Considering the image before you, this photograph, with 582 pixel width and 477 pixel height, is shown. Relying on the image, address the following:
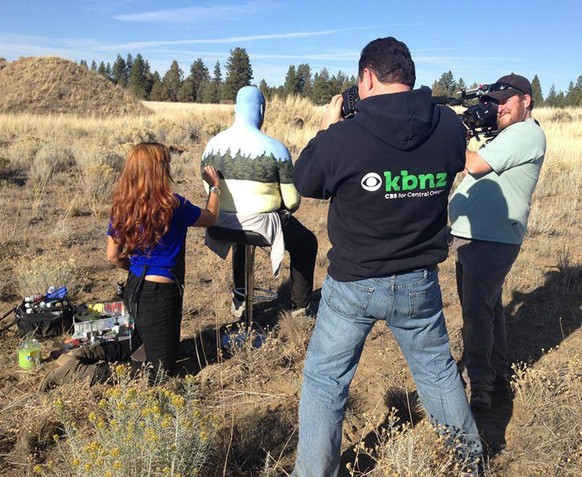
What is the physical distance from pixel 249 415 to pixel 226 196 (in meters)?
1.57

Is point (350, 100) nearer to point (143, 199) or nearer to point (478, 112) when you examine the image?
point (478, 112)

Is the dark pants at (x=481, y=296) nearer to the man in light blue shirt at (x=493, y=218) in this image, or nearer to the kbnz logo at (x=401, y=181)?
the man in light blue shirt at (x=493, y=218)

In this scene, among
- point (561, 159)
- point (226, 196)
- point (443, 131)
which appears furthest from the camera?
point (561, 159)

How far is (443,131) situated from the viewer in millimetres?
2174

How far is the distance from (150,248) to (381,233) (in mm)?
1756

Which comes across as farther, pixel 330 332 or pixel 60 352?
pixel 60 352

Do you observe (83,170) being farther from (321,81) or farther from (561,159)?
(321,81)

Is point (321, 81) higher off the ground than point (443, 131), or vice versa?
point (321, 81)

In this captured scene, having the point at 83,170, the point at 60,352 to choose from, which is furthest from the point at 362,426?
the point at 83,170

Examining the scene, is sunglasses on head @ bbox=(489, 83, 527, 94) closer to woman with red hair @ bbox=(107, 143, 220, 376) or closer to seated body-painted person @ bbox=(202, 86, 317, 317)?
seated body-painted person @ bbox=(202, 86, 317, 317)

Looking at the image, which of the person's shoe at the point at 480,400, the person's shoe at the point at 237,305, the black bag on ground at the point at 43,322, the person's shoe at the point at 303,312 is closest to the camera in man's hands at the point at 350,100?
the person's shoe at the point at 480,400

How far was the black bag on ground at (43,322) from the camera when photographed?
4.11 m

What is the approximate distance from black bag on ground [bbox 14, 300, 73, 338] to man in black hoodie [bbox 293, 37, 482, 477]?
2.69m

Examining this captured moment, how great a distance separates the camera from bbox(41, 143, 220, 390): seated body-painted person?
325 centimetres
